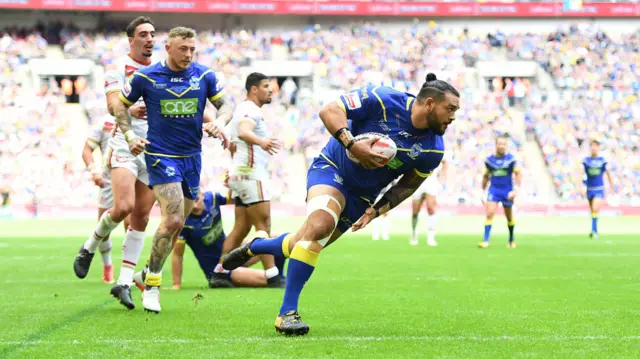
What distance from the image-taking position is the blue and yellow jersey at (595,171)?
22078 mm

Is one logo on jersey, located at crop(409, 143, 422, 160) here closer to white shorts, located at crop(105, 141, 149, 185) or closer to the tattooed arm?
the tattooed arm

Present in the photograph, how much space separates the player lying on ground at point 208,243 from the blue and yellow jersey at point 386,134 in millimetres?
3971

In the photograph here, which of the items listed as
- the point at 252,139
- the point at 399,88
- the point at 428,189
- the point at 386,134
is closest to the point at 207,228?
the point at 252,139

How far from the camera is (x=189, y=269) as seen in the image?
13.8 meters

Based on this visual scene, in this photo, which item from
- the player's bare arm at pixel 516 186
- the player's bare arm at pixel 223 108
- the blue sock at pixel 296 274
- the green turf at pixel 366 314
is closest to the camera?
the green turf at pixel 366 314

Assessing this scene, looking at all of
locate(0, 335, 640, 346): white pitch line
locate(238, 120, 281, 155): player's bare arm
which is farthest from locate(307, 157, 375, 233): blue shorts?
locate(238, 120, 281, 155): player's bare arm

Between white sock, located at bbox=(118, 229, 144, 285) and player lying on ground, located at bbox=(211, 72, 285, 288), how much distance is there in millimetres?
2083

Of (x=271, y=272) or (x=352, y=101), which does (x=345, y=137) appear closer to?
(x=352, y=101)

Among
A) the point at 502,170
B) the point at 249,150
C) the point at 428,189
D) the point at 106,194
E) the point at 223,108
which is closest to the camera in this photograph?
the point at 223,108

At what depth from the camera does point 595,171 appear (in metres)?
22.1

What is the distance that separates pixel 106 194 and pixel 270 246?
4.45 m

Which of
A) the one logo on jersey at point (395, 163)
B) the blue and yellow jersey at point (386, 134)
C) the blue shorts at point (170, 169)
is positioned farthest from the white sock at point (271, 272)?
the one logo on jersey at point (395, 163)

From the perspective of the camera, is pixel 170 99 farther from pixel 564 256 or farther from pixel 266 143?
pixel 564 256

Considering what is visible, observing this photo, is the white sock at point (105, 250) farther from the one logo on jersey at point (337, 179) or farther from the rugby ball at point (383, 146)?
the rugby ball at point (383, 146)
